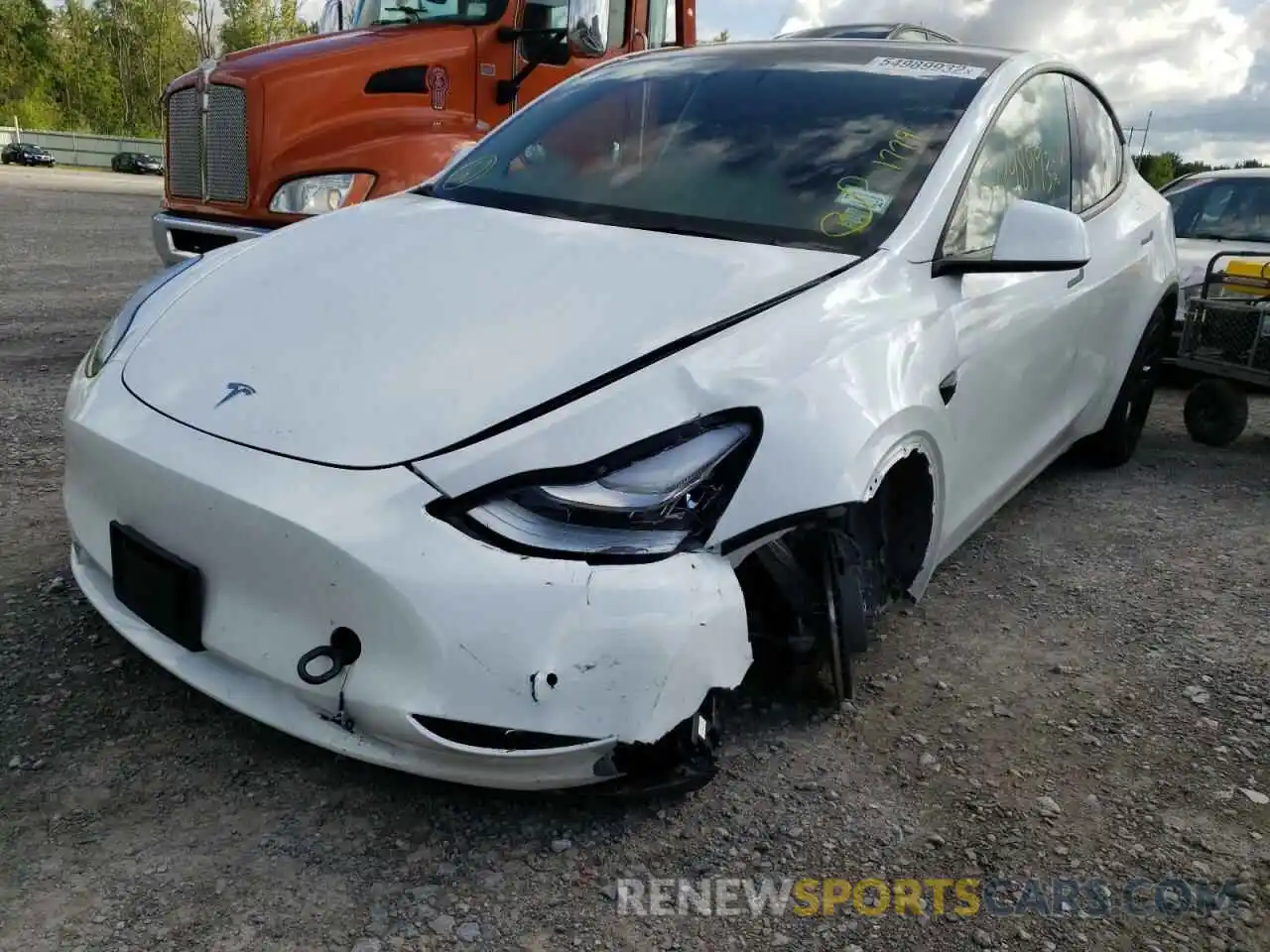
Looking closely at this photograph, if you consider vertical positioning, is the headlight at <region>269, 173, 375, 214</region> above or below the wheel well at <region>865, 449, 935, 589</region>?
above

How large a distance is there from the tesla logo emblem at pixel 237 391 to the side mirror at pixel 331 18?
5136 mm

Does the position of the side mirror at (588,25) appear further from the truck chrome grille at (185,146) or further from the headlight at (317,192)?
the truck chrome grille at (185,146)

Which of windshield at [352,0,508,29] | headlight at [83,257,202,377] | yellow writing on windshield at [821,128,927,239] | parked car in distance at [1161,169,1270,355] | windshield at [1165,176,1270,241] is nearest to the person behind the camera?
headlight at [83,257,202,377]

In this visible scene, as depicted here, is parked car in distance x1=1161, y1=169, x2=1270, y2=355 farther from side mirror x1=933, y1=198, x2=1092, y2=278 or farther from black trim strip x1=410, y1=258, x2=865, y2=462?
black trim strip x1=410, y1=258, x2=865, y2=462

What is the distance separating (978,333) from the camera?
2766mm

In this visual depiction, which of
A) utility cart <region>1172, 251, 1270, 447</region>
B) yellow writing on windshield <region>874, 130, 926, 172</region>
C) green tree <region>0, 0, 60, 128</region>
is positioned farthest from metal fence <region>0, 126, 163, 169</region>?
yellow writing on windshield <region>874, 130, 926, 172</region>

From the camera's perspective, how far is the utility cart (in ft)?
16.5

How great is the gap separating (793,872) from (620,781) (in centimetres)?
37

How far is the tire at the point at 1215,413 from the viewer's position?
5.34m

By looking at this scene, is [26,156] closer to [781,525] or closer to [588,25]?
[588,25]

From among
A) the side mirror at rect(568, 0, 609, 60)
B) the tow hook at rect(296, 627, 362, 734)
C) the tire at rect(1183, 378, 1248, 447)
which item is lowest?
the tire at rect(1183, 378, 1248, 447)

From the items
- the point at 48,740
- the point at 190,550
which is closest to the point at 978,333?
the point at 190,550

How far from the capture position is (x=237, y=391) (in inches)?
84.4

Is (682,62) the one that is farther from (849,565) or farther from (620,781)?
(620,781)
